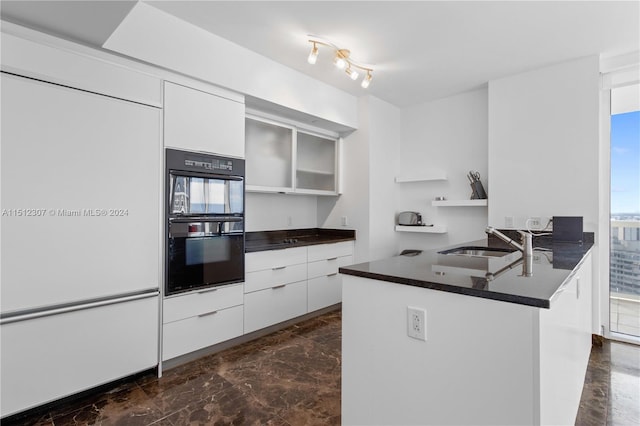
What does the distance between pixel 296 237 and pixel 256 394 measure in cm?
220

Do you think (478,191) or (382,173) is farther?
(382,173)

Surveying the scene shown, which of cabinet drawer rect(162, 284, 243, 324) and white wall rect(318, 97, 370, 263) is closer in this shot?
cabinet drawer rect(162, 284, 243, 324)

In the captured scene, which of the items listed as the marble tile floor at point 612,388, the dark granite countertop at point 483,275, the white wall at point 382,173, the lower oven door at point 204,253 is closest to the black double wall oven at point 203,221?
the lower oven door at point 204,253

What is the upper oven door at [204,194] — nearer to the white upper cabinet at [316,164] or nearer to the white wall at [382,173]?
the white upper cabinet at [316,164]

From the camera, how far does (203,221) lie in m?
2.55

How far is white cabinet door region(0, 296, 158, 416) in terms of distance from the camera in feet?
5.82

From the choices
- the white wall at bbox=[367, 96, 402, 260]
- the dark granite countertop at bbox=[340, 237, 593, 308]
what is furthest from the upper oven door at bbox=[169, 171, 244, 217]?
the white wall at bbox=[367, 96, 402, 260]

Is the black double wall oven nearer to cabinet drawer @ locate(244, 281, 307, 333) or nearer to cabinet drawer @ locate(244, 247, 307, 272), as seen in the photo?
cabinet drawer @ locate(244, 247, 307, 272)

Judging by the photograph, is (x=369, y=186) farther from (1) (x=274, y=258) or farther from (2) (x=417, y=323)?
(2) (x=417, y=323)

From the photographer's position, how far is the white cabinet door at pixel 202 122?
2.39 m

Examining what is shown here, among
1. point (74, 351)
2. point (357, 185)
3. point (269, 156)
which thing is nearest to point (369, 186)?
point (357, 185)

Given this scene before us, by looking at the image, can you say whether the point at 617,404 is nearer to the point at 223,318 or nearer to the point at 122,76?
the point at 223,318

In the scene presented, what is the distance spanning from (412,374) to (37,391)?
2.07m

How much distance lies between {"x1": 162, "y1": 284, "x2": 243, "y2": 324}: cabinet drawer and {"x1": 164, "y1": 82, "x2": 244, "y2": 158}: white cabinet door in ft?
3.68
